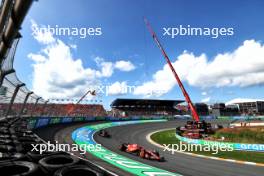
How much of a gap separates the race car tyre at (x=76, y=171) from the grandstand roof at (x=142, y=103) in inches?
2393

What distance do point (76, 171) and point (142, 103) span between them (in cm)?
6719

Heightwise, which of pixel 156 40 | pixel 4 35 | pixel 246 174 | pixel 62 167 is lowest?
pixel 246 174

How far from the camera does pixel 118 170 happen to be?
9.30 metres

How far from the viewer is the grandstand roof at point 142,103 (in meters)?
68.1

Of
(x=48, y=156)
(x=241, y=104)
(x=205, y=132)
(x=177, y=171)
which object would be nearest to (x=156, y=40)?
(x=205, y=132)

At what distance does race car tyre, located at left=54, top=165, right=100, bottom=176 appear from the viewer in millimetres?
4736

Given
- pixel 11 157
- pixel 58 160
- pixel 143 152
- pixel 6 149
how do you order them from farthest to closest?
pixel 143 152 → pixel 6 149 → pixel 58 160 → pixel 11 157

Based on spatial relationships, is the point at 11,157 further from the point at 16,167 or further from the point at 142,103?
the point at 142,103

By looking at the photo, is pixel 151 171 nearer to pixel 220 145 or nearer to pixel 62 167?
pixel 62 167

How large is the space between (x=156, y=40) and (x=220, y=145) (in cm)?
2152

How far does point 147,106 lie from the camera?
7375 centimetres

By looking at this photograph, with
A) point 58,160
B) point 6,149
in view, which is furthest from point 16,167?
point 6,149

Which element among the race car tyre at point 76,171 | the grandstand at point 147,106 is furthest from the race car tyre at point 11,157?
the grandstand at point 147,106

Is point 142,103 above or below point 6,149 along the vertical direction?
above
